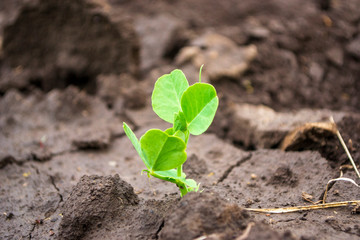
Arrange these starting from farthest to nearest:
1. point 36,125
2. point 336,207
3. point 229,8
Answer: point 229,8 → point 36,125 → point 336,207

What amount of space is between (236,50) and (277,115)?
888mm

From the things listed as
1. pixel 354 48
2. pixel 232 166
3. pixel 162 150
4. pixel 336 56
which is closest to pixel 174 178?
pixel 162 150

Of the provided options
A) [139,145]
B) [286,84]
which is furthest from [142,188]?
[286,84]

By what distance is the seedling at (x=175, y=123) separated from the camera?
1277 millimetres

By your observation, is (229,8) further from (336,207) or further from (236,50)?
(336,207)

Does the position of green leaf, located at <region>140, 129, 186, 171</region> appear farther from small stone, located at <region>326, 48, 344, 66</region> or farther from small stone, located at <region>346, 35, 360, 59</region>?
small stone, located at <region>346, 35, 360, 59</region>

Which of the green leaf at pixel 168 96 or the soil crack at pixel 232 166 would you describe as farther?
the soil crack at pixel 232 166

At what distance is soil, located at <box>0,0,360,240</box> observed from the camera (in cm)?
141

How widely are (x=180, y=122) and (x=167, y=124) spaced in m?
1.26

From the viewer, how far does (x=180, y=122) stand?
4.39ft

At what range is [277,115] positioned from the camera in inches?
93.8

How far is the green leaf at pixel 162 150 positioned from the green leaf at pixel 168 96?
0.44 feet

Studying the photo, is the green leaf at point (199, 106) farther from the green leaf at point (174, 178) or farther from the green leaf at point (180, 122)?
the green leaf at point (174, 178)

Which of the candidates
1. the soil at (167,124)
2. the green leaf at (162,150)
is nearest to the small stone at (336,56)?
the soil at (167,124)
